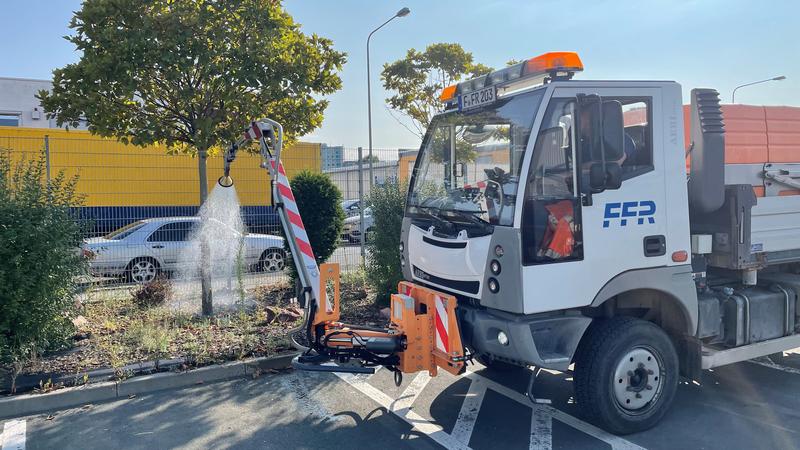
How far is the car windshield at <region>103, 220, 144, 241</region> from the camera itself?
9.58 m

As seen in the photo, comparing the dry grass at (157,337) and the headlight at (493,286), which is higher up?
the headlight at (493,286)

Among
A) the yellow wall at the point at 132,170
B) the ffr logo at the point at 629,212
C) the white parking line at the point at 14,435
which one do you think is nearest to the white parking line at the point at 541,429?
the ffr logo at the point at 629,212

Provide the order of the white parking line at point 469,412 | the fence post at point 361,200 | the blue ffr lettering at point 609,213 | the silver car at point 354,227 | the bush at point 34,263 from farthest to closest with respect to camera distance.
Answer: the fence post at point 361,200 < the silver car at point 354,227 < the bush at point 34,263 < the white parking line at point 469,412 < the blue ffr lettering at point 609,213

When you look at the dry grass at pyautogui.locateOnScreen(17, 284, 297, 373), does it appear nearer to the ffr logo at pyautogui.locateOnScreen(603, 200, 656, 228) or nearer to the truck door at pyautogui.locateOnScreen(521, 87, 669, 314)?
the truck door at pyautogui.locateOnScreen(521, 87, 669, 314)

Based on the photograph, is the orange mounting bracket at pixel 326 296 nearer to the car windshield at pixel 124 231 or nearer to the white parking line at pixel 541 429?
the white parking line at pixel 541 429

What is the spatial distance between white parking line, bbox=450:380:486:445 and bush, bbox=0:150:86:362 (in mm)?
4311

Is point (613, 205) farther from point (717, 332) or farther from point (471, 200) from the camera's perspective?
point (717, 332)

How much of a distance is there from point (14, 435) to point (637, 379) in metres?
5.06

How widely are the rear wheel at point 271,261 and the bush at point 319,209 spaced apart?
0.89m

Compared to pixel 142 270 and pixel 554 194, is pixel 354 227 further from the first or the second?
pixel 554 194

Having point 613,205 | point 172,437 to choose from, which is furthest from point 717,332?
point 172,437

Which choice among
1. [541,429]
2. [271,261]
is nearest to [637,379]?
[541,429]

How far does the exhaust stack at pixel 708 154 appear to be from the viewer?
15.7ft

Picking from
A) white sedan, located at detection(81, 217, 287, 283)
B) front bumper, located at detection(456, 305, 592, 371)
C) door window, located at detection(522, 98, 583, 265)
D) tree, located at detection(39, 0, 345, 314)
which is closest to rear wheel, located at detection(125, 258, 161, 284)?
white sedan, located at detection(81, 217, 287, 283)
